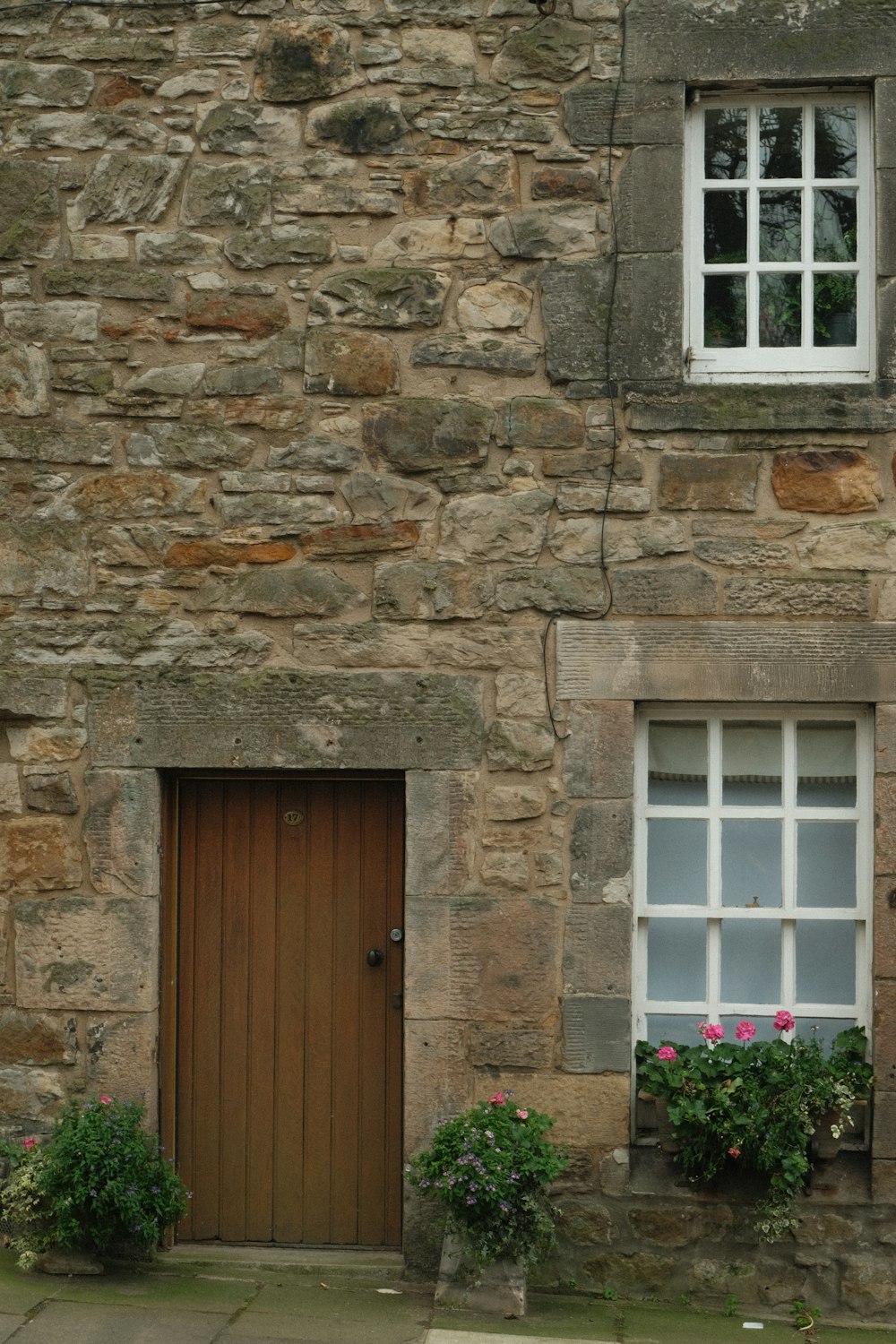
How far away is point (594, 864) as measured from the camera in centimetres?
543

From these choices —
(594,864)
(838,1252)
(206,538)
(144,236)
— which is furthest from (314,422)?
(838,1252)

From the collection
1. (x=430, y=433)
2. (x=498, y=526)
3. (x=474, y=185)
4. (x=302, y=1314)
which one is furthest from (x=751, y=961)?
(x=474, y=185)

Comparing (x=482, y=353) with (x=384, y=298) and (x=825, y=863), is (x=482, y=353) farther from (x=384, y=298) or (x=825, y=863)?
(x=825, y=863)

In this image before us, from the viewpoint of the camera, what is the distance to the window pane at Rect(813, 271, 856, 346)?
5.61 meters

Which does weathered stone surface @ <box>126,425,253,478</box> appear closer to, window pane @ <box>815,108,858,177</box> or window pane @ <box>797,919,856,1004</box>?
window pane @ <box>815,108,858,177</box>

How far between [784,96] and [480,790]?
9.52 feet

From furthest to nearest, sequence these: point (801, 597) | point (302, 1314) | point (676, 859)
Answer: point (676, 859), point (801, 597), point (302, 1314)

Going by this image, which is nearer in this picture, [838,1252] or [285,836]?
[838,1252]

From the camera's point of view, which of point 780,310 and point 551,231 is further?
point 780,310

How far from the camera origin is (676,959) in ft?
18.3

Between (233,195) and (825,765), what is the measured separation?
315 centimetres

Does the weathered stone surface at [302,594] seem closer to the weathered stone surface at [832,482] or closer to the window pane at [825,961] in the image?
the weathered stone surface at [832,482]

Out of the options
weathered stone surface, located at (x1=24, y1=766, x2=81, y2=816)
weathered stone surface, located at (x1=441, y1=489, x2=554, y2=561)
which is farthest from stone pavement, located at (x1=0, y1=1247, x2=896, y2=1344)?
weathered stone surface, located at (x1=441, y1=489, x2=554, y2=561)

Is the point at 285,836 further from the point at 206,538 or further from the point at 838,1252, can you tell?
the point at 838,1252
